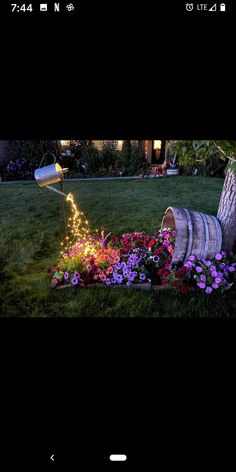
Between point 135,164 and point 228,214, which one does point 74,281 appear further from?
point 135,164

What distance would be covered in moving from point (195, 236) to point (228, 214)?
2.15 feet

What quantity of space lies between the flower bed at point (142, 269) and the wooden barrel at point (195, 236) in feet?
0.34

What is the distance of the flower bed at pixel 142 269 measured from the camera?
3219 millimetres

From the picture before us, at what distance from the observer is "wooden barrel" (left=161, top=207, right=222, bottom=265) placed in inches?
127

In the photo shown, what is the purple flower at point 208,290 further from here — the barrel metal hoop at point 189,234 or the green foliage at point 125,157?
the green foliage at point 125,157

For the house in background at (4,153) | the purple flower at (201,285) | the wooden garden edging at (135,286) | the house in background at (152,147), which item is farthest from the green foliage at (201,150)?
the house in background at (152,147)

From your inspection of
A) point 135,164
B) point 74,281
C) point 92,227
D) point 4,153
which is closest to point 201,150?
point 74,281

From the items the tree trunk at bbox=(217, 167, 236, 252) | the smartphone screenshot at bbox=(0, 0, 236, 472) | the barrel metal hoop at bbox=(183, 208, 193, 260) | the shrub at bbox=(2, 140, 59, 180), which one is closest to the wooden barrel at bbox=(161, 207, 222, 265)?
the barrel metal hoop at bbox=(183, 208, 193, 260)

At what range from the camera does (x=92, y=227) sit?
560 centimetres
